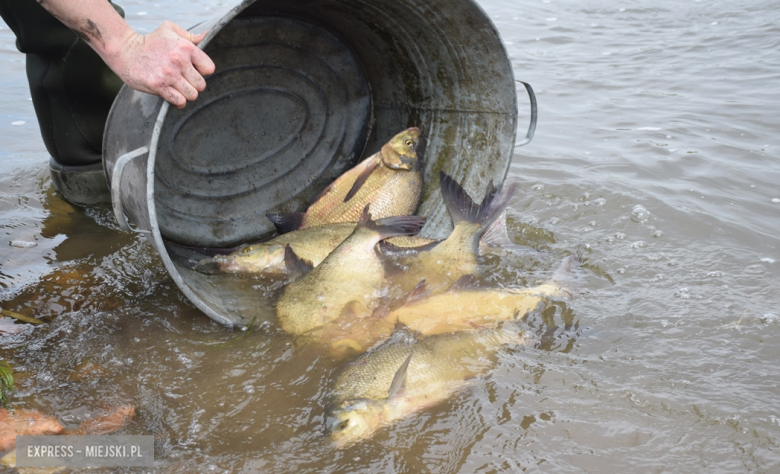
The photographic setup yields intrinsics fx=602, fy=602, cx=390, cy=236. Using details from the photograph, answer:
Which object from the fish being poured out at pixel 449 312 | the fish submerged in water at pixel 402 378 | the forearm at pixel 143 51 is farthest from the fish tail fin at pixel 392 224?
the forearm at pixel 143 51

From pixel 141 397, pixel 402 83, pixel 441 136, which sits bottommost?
pixel 141 397

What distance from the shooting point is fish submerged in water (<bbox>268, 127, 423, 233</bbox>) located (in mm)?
3580

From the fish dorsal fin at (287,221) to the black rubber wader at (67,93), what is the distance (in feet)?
4.20

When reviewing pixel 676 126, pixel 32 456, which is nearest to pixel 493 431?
pixel 32 456

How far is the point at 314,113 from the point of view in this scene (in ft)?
13.2

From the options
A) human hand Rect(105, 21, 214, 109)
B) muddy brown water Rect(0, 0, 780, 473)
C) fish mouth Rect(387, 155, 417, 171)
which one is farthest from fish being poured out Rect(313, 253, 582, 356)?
human hand Rect(105, 21, 214, 109)

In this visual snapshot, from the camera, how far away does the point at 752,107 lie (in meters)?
5.72

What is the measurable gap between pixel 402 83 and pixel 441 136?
459 millimetres

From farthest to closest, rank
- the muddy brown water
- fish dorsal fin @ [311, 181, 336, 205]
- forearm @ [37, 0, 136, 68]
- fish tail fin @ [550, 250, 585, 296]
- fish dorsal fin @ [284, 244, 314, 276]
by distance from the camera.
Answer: fish dorsal fin @ [311, 181, 336, 205] < fish dorsal fin @ [284, 244, 314, 276] < fish tail fin @ [550, 250, 585, 296] < forearm @ [37, 0, 136, 68] < the muddy brown water

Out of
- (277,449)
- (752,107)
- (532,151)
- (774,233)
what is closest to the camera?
(277,449)

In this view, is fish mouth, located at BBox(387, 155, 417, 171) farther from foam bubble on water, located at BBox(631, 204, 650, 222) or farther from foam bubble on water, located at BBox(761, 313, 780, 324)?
foam bubble on water, located at BBox(761, 313, 780, 324)

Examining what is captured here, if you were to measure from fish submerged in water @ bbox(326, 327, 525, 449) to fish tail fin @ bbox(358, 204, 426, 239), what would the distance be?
2.39 ft

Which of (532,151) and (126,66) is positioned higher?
(126,66)

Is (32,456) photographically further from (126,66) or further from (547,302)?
(547,302)
